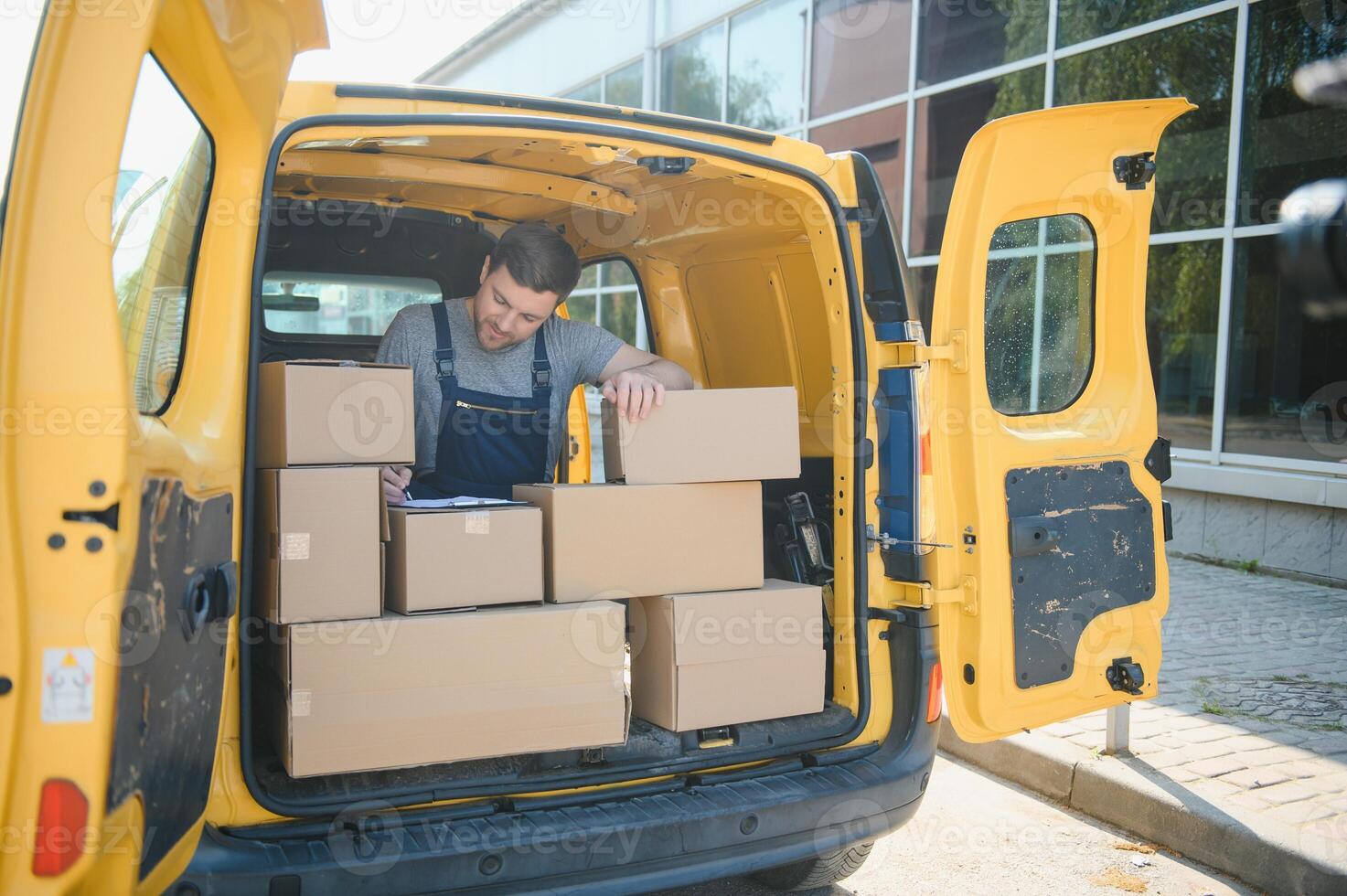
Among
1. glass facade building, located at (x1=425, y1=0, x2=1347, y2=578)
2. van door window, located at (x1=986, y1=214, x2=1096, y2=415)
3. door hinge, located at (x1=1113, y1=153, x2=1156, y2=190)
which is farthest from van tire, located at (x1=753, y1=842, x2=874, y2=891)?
glass facade building, located at (x1=425, y1=0, x2=1347, y2=578)

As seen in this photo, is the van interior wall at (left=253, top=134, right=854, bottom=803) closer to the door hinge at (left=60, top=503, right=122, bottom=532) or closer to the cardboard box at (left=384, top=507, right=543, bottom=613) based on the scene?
the cardboard box at (left=384, top=507, right=543, bottom=613)

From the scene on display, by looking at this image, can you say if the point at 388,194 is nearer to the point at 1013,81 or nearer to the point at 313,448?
the point at 313,448

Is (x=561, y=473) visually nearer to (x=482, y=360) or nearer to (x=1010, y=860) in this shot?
(x=482, y=360)

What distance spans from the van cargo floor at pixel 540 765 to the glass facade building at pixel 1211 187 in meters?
5.19

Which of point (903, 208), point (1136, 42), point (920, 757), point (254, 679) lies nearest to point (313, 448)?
point (254, 679)

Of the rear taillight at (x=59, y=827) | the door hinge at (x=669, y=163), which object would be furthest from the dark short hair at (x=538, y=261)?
the rear taillight at (x=59, y=827)

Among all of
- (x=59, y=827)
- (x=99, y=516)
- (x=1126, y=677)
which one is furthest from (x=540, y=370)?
(x=59, y=827)

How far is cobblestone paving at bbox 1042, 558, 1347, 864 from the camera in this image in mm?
3564

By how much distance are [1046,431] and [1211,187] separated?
212 inches

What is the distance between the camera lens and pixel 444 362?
342 centimetres

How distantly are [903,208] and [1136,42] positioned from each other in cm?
255

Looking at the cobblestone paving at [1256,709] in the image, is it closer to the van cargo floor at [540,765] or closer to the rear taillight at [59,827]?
the van cargo floor at [540,765]

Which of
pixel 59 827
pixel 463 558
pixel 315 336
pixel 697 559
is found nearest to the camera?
pixel 59 827

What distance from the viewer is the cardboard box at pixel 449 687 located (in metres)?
2.38
